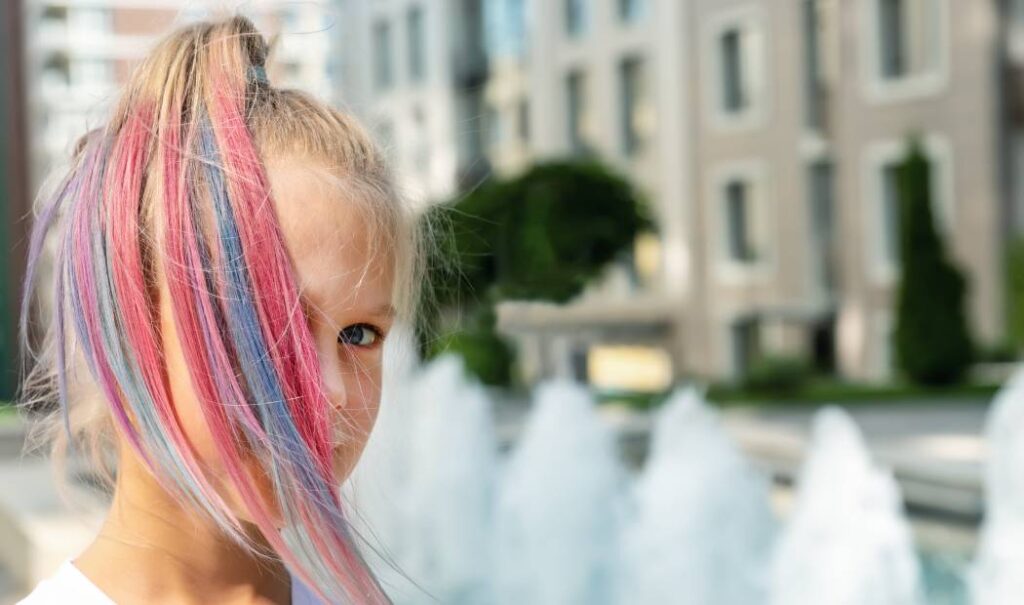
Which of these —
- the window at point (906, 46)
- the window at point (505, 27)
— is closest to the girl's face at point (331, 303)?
the window at point (906, 46)

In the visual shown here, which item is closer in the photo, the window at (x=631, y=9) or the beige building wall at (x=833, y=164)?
the beige building wall at (x=833, y=164)

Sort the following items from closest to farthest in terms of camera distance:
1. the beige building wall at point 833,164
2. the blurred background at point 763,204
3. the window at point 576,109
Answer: the blurred background at point 763,204 < the beige building wall at point 833,164 < the window at point 576,109

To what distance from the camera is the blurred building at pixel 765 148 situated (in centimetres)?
1455

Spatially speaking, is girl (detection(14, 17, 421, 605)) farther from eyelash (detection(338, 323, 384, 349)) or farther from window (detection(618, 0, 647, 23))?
window (detection(618, 0, 647, 23))

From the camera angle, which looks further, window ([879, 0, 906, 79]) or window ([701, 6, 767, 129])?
window ([701, 6, 767, 129])

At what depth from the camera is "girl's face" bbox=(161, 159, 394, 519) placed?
655 millimetres

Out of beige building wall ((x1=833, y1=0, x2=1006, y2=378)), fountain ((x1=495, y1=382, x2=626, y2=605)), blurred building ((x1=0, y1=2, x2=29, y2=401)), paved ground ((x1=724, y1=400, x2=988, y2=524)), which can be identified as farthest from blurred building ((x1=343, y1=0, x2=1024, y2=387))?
blurred building ((x1=0, y1=2, x2=29, y2=401))

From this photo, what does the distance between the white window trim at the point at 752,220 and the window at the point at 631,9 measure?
9.60 feet

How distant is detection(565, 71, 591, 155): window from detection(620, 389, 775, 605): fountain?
16785 millimetres

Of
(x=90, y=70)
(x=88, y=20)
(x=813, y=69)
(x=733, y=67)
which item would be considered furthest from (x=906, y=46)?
(x=88, y=20)

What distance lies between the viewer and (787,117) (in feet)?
56.1

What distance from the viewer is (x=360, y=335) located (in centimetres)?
71

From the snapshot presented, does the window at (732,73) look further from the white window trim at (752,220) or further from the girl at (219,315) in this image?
the girl at (219,315)

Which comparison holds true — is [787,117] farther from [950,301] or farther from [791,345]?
[950,301]
